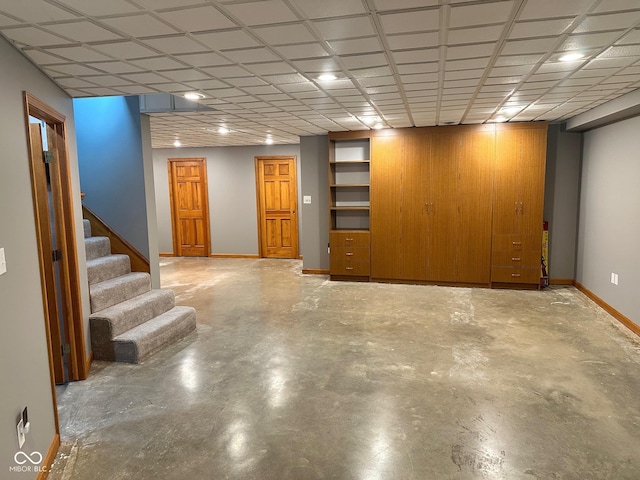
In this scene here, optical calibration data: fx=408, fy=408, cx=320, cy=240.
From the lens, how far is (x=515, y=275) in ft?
18.7

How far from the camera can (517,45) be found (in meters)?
2.39

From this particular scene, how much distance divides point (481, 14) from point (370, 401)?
2385 mm

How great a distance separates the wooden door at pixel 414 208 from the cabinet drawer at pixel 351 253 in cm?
56

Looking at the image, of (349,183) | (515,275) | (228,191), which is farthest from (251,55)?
(228,191)

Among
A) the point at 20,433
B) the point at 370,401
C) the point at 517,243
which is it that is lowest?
the point at 370,401

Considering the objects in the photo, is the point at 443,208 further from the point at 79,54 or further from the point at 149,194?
the point at 79,54

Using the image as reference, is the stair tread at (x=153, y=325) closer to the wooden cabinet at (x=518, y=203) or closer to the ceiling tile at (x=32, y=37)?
the ceiling tile at (x=32, y=37)

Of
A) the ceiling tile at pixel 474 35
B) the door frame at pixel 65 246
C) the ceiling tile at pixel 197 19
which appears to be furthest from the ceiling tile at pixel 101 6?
the ceiling tile at pixel 474 35

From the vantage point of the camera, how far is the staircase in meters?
3.48

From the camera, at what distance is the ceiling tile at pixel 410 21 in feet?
6.40

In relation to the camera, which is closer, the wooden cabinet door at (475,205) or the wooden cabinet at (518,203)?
the wooden cabinet at (518,203)

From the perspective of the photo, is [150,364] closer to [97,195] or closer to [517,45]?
[97,195]

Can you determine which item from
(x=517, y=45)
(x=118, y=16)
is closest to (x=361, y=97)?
(x=517, y=45)

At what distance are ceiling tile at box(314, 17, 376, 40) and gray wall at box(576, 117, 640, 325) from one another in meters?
3.51
